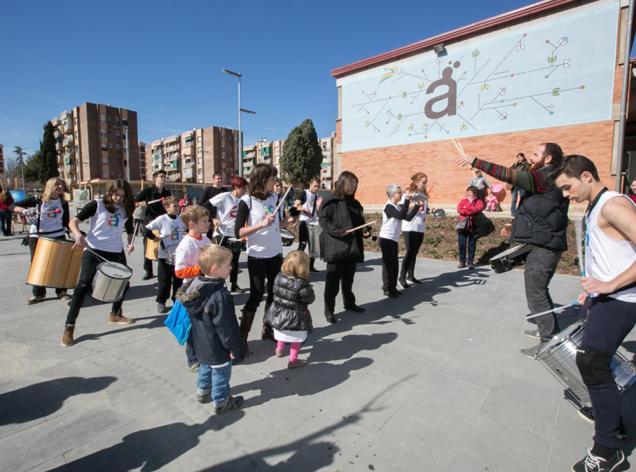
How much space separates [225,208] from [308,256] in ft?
9.28

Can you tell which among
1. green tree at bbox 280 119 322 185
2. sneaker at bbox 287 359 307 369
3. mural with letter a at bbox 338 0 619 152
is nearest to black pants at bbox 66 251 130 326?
sneaker at bbox 287 359 307 369

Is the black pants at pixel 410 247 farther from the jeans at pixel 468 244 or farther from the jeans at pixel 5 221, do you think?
the jeans at pixel 5 221

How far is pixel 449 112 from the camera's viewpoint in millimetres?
17375

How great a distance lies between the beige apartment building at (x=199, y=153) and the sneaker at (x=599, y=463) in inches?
2828

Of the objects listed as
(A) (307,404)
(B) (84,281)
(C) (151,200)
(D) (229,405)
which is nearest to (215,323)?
(D) (229,405)

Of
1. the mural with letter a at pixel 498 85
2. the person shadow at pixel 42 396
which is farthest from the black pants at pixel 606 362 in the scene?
the mural with letter a at pixel 498 85

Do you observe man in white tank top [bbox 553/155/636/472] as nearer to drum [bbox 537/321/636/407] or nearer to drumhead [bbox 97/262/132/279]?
drum [bbox 537/321/636/407]

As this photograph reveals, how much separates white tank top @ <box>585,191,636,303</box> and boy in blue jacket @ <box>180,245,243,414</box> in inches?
97.0

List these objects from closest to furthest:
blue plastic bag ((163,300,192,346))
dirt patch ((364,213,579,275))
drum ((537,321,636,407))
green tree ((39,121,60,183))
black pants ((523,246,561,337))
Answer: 1. drum ((537,321,636,407))
2. blue plastic bag ((163,300,192,346))
3. black pants ((523,246,561,337))
4. dirt patch ((364,213,579,275))
5. green tree ((39,121,60,183))

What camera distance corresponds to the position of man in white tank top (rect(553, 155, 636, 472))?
191 centimetres

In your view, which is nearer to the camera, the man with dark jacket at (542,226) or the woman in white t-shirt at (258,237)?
the man with dark jacket at (542,226)

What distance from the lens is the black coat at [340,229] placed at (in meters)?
4.38

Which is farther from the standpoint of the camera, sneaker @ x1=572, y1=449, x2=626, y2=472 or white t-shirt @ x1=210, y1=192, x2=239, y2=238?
white t-shirt @ x1=210, y1=192, x2=239, y2=238

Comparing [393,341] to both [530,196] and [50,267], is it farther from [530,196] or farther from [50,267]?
[50,267]
